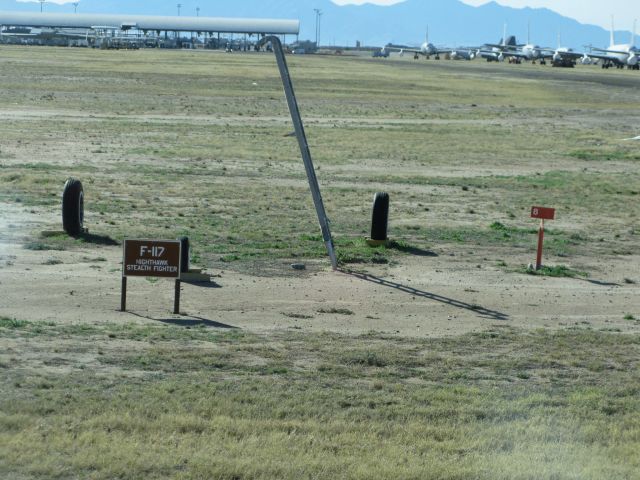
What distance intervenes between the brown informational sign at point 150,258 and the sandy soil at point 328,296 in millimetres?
585

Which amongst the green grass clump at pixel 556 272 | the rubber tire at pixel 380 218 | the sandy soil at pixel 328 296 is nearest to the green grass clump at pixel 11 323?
the sandy soil at pixel 328 296

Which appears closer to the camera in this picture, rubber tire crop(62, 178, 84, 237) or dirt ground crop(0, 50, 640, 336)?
dirt ground crop(0, 50, 640, 336)

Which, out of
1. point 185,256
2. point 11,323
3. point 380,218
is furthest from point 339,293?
point 11,323

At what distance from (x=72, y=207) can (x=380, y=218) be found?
5.74m

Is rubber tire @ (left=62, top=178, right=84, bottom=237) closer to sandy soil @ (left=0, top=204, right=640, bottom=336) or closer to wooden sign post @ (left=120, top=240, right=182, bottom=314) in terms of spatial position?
sandy soil @ (left=0, top=204, right=640, bottom=336)

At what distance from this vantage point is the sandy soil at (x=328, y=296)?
15.6 metres

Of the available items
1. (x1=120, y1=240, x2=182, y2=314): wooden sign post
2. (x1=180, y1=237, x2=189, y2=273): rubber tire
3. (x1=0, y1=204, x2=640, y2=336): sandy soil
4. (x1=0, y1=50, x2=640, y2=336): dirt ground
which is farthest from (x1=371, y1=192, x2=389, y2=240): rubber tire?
(x1=120, y1=240, x2=182, y2=314): wooden sign post

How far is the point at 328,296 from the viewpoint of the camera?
57.5 ft

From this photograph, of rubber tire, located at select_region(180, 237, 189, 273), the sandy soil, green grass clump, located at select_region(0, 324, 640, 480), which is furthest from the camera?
rubber tire, located at select_region(180, 237, 189, 273)

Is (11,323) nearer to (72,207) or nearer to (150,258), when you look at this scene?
(150,258)

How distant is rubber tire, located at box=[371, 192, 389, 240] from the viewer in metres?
21.2

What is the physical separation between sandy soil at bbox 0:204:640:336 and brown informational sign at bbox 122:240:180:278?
0.59 meters

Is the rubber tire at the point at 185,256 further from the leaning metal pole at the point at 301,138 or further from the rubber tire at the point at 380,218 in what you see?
the rubber tire at the point at 380,218

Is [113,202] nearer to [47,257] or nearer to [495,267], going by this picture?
[47,257]
